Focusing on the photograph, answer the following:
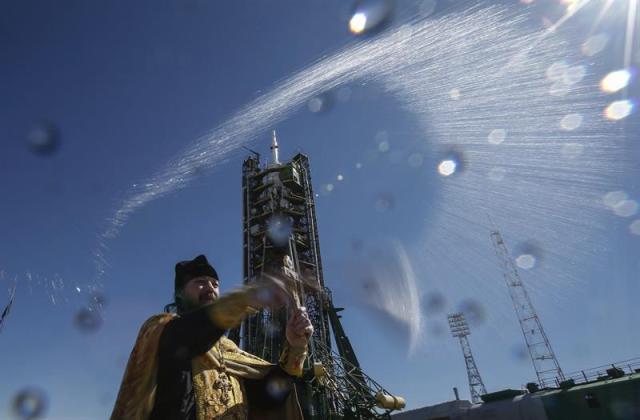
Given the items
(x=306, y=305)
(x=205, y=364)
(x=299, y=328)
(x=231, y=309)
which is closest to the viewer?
(x=231, y=309)

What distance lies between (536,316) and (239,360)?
6769 centimetres

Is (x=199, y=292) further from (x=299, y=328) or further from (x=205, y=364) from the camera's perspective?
(x=299, y=328)

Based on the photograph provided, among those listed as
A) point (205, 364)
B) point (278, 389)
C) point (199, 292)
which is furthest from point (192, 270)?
point (278, 389)

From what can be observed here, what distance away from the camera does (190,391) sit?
10.5 ft

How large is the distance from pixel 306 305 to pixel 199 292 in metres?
16.9

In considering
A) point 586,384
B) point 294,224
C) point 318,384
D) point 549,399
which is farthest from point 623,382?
point 294,224

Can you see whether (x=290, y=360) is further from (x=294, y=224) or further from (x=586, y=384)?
(x=294, y=224)

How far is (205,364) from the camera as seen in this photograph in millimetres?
3521

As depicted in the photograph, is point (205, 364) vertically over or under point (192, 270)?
under

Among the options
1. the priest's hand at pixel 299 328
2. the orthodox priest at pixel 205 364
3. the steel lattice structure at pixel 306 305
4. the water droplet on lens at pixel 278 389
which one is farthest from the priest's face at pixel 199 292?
the steel lattice structure at pixel 306 305

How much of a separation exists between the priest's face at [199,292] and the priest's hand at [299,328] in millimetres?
663

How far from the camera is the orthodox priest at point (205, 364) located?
8.55 ft

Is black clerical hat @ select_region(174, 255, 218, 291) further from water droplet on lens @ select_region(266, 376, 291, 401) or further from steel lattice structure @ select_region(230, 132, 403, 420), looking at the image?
steel lattice structure @ select_region(230, 132, 403, 420)

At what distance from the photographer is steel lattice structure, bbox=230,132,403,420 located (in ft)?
82.3
